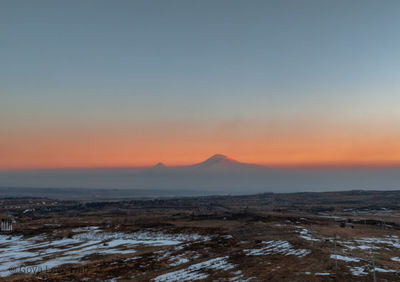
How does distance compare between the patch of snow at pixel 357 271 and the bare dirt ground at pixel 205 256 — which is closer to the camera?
the patch of snow at pixel 357 271

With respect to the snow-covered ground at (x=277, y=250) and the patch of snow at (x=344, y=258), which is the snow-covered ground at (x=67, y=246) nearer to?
the snow-covered ground at (x=277, y=250)

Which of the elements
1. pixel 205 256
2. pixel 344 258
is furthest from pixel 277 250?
pixel 205 256

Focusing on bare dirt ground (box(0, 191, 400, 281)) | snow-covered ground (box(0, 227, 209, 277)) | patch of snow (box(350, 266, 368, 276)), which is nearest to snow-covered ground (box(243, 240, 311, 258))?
bare dirt ground (box(0, 191, 400, 281))

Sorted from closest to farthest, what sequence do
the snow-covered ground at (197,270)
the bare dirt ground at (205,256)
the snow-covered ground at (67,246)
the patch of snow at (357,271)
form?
the patch of snow at (357,271)
the snow-covered ground at (197,270)
the bare dirt ground at (205,256)
the snow-covered ground at (67,246)

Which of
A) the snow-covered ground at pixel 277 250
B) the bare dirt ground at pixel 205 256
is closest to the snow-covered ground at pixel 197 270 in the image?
the bare dirt ground at pixel 205 256

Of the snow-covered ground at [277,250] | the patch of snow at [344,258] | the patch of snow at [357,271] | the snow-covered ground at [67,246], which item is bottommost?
the snow-covered ground at [67,246]

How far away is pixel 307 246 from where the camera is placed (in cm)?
3175

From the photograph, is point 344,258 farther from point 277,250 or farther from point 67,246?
point 67,246

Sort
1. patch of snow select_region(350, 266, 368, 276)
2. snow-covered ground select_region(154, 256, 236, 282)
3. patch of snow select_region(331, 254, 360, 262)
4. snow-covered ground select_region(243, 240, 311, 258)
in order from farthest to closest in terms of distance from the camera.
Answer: snow-covered ground select_region(243, 240, 311, 258)
patch of snow select_region(331, 254, 360, 262)
snow-covered ground select_region(154, 256, 236, 282)
patch of snow select_region(350, 266, 368, 276)

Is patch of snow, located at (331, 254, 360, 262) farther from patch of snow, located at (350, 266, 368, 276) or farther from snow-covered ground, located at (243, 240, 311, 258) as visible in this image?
snow-covered ground, located at (243, 240, 311, 258)

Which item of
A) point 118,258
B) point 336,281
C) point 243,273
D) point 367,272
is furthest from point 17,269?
point 367,272

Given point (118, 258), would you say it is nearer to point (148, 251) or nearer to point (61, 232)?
point (148, 251)

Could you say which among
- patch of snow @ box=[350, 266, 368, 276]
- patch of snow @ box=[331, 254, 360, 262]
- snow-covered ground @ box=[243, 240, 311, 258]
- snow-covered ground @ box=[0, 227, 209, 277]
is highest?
patch of snow @ box=[350, 266, 368, 276]

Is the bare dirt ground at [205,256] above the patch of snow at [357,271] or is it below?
below
